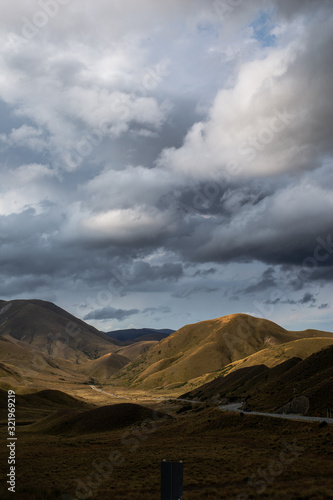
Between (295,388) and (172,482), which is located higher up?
(172,482)

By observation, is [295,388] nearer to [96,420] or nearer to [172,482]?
[96,420]

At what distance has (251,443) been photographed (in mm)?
48250

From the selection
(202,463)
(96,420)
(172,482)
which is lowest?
(96,420)

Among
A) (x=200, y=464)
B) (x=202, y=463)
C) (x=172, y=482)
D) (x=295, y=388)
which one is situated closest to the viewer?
(x=172, y=482)

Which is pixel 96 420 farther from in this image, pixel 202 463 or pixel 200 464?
pixel 200 464

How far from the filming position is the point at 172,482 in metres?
11.4

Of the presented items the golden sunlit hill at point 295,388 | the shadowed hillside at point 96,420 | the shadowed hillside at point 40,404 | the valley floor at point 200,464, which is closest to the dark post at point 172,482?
the valley floor at point 200,464

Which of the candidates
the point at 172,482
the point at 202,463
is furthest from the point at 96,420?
the point at 172,482

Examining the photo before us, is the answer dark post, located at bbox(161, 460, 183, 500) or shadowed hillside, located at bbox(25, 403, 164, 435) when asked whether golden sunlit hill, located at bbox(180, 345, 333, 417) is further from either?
dark post, located at bbox(161, 460, 183, 500)

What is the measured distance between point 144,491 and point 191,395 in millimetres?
144028

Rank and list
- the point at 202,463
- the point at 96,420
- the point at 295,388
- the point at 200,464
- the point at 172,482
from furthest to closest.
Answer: the point at 96,420, the point at 295,388, the point at 202,463, the point at 200,464, the point at 172,482

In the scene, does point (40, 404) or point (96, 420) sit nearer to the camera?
point (96, 420)

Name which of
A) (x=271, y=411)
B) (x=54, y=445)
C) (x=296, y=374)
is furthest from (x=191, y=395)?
(x=54, y=445)

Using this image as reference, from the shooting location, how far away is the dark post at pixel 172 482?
11305 millimetres
